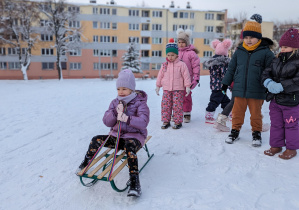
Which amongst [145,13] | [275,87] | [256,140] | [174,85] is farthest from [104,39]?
[275,87]

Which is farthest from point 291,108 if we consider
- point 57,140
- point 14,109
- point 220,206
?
point 14,109

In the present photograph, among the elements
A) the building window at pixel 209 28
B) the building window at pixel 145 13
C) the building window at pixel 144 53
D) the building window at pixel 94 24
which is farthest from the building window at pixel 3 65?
the building window at pixel 209 28

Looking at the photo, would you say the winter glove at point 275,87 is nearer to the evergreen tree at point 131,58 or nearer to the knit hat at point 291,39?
the knit hat at point 291,39

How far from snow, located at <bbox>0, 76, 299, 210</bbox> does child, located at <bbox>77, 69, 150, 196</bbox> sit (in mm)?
522

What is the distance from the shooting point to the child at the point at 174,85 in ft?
18.5

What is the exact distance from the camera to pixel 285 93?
12.4ft

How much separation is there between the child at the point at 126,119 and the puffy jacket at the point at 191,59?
9.23ft

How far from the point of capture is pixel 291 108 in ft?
12.5

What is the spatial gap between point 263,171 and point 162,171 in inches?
56.9

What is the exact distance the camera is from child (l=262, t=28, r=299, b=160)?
367 centimetres

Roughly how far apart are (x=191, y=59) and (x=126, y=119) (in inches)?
136

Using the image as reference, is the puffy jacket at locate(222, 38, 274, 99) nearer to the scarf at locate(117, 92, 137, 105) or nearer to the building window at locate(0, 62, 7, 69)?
the scarf at locate(117, 92, 137, 105)

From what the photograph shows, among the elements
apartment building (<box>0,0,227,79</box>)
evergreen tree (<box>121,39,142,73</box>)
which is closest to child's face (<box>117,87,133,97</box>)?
evergreen tree (<box>121,39,142,73</box>)

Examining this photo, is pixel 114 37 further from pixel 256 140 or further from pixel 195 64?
pixel 256 140
